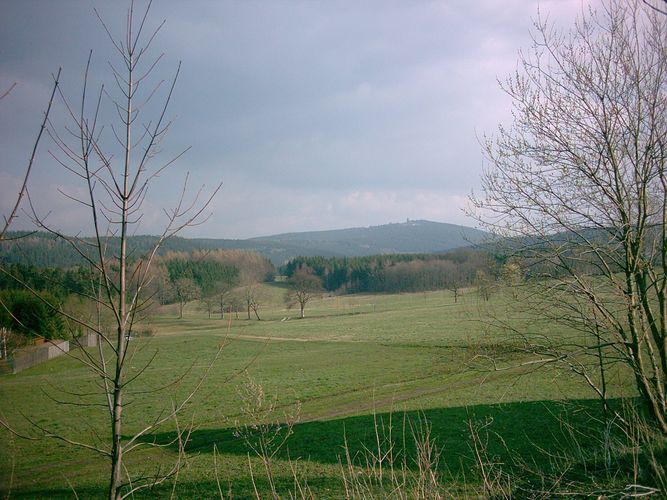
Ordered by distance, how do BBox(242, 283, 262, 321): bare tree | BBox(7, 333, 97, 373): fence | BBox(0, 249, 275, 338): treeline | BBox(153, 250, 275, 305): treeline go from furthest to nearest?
BBox(242, 283, 262, 321): bare tree < BBox(153, 250, 275, 305): treeline < BBox(7, 333, 97, 373): fence < BBox(0, 249, 275, 338): treeline

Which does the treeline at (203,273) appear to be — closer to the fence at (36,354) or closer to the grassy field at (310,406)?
the grassy field at (310,406)

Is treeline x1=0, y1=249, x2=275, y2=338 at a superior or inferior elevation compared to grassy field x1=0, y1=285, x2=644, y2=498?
superior

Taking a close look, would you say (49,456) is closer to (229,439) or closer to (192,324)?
(229,439)

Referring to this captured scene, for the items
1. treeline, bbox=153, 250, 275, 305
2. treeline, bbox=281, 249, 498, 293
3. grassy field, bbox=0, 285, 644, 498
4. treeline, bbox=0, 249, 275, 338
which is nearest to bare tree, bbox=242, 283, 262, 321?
treeline, bbox=153, 250, 275, 305

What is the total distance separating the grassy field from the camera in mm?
7414

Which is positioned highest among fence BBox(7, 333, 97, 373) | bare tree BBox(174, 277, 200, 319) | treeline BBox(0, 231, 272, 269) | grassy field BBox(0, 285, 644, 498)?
treeline BBox(0, 231, 272, 269)

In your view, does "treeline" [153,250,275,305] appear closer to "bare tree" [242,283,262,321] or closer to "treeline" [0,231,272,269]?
"treeline" [0,231,272,269]

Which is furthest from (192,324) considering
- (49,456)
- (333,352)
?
(49,456)

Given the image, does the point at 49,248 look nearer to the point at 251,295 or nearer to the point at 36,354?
the point at 36,354

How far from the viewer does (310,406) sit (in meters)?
22.6

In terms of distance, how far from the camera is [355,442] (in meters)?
16.4

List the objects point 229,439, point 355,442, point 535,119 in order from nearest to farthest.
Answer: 1. point 535,119
2. point 355,442
3. point 229,439

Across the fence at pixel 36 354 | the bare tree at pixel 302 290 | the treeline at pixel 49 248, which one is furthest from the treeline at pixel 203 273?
the bare tree at pixel 302 290

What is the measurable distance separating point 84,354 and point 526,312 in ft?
25.3
